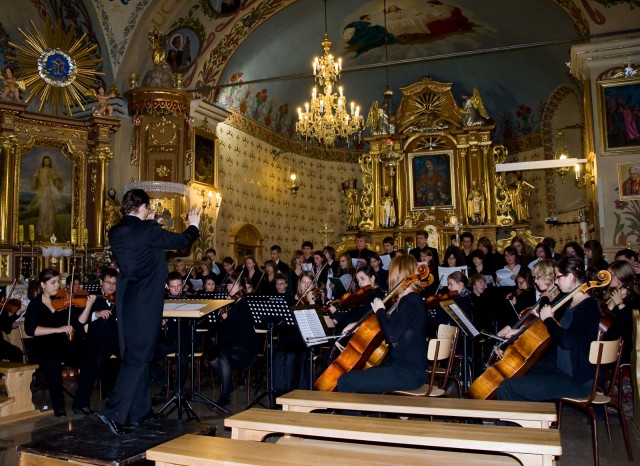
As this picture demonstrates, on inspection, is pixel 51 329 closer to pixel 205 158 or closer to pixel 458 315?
pixel 458 315

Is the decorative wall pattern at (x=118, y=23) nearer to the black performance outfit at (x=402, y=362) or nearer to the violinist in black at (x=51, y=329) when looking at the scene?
the violinist in black at (x=51, y=329)

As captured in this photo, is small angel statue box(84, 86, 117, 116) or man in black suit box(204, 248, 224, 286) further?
small angel statue box(84, 86, 117, 116)

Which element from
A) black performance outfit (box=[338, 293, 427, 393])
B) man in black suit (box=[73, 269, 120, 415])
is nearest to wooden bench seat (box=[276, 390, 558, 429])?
black performance outfit (box=[338, 293, 427, 393])

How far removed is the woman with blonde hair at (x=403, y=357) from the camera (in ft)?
14.3

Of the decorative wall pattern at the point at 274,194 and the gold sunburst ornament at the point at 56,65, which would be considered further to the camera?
the decorative wall pattern at the point at 274,194

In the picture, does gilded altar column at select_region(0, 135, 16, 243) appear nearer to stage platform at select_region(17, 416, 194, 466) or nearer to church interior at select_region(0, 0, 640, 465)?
church interior at select_region(0, 0, 640, 465)

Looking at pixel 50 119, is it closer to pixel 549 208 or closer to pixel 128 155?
pixel 128 155

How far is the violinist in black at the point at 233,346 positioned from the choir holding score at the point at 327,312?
0.04 ft

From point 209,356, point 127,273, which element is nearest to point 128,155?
point 209,356

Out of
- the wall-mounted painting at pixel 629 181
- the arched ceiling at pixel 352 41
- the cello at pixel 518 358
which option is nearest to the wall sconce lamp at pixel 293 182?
the arched ceiling at pixel 352 41

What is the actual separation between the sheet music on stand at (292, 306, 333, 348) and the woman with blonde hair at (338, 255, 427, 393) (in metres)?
0.57

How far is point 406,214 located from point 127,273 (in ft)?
45.0

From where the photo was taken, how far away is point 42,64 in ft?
38.7

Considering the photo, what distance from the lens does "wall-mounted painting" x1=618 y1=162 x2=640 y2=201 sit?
426 inches
